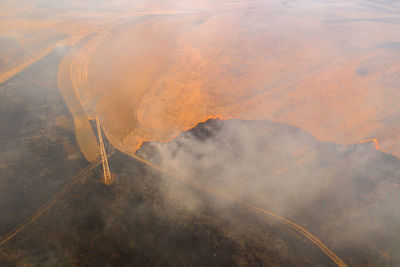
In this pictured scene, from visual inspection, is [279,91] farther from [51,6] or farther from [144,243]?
[51,6]

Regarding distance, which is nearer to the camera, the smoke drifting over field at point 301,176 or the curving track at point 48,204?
the curving track at point 48,204

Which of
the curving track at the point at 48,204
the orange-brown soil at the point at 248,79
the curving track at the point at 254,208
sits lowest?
the curving track at the point at 254,208

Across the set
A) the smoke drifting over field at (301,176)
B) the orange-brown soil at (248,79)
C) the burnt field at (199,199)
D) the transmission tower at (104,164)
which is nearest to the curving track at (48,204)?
the burnt field at (199,199)

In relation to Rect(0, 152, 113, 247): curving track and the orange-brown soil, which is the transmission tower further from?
the orange-brown soil

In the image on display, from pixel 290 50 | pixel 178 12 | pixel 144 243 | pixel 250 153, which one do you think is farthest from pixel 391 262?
pixel 178 12

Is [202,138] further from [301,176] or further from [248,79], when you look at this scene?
[248,79]

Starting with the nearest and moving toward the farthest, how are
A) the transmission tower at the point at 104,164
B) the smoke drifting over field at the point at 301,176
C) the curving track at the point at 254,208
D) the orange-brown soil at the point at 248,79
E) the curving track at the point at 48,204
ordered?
the curving track at the point at 48,204
the curving track at the point at 254,208
the smoke drifting over field at the point at 301,176
the transmission tower at the point at 104,164
the orange-brown soil at the point at 248,79

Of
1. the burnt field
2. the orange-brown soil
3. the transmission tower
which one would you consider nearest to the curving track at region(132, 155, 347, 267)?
the burnt field

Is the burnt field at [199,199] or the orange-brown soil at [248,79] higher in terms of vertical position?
the orange-brown soil at [248,79]

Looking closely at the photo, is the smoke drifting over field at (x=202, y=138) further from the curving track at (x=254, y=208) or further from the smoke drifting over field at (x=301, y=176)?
the curving track at (x=254, y=208)

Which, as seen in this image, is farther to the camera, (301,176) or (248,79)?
(248,79)

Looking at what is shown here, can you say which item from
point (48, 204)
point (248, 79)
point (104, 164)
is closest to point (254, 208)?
point (104, 164)
